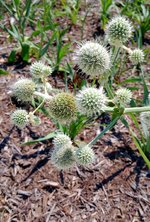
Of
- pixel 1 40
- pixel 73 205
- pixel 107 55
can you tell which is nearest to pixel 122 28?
pixel 107 55

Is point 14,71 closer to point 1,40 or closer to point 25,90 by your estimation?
point 1,40

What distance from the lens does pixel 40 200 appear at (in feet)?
7.47

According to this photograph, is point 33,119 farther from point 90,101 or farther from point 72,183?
point 72,183

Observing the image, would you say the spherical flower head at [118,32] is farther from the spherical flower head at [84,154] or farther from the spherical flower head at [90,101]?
the spherical flower head at [84,154]

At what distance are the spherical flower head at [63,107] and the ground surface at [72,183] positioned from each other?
68cm

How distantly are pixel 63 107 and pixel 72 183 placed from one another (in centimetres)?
76

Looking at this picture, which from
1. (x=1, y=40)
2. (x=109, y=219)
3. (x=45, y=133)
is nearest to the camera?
(x=109, y=219)

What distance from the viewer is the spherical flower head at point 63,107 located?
1.86 meters

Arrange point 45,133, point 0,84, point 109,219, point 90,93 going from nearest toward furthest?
point 90,93, point 109,219, point 45,133, point 0,84

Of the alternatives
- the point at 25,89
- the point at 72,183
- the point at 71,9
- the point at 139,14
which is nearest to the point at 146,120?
the point at 72,183

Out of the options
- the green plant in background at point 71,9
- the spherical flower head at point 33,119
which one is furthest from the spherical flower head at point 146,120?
the green plant in background at point 71,9

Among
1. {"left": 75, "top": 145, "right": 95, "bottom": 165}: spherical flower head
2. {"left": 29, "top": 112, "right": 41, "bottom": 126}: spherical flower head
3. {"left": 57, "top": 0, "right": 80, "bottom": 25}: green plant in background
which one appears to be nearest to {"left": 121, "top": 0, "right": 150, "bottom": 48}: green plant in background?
{"left": 57, "top": 0, "right": 80, "bottom": 25}: green plant in background

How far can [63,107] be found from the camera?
1852 millimetres

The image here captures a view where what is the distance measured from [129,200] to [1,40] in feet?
7.15
